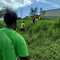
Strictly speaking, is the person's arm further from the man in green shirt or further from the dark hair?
the dark hair

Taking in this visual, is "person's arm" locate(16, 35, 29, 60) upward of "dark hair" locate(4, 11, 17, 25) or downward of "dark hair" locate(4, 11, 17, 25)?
downward

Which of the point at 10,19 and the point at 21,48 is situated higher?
the point at 10,19

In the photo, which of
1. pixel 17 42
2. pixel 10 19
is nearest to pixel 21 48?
pixel 17 42

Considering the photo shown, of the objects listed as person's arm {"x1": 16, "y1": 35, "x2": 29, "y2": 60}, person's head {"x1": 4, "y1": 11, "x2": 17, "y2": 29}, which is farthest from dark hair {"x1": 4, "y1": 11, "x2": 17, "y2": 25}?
person's arm {"x1": 16, "y1": 35, "x2": 29, "y2": 60}

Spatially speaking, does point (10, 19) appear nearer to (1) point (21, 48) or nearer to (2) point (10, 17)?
(2) point (10, 17)

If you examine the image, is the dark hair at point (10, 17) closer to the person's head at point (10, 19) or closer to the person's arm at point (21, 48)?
the person's head at point (10, 19)

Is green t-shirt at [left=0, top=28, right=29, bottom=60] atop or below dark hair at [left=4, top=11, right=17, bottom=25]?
below

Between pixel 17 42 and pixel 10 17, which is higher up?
pixel 10 17

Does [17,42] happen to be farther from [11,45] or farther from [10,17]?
[10,17]

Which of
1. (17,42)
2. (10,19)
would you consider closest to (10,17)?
(10,19)

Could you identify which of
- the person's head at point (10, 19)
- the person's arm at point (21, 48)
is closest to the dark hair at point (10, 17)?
the person's head at point (10, 19)

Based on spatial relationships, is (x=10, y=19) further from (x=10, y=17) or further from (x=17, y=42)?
(x=17, y=42)

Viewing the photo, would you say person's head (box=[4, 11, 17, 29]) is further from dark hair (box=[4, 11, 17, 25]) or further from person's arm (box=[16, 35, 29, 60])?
person's arm (box=[16, 35, 29, 60])

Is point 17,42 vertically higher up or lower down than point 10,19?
lower down
